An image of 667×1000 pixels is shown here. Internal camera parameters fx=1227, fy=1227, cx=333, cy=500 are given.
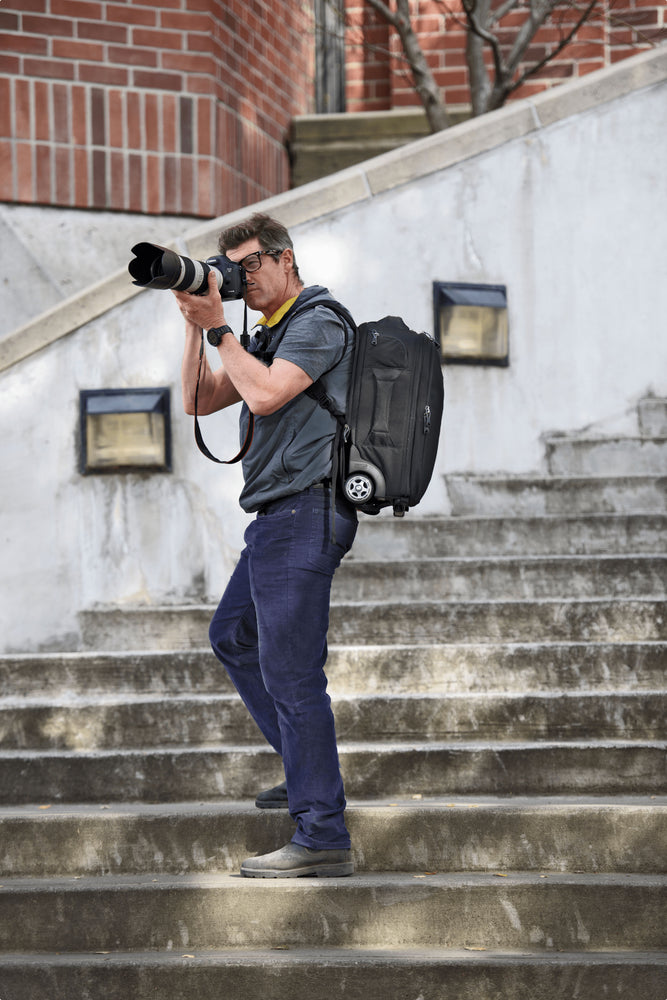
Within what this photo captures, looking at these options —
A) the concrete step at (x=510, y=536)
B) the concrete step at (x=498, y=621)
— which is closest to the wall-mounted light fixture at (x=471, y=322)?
the concrete step at (x=510, y=536)

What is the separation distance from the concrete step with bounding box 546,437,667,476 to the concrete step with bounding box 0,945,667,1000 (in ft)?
9.57

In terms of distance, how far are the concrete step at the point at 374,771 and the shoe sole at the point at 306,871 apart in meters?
0.53

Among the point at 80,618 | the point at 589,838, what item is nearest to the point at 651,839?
the point at 589,838

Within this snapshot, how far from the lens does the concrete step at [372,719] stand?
374 centimetres

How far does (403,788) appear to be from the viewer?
356 cm

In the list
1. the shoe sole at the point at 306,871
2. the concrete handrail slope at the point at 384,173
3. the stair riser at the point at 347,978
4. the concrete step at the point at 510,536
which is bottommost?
the stair riser at the point at 347,978

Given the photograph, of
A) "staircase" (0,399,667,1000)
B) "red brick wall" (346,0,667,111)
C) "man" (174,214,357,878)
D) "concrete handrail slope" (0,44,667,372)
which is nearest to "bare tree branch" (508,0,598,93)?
"red brick wall" (346,0,667,111)

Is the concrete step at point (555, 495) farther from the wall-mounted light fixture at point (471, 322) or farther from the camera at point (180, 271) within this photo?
the camera at point (180, 271)

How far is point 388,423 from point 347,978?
1.29 meters

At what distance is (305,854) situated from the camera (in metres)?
3.00

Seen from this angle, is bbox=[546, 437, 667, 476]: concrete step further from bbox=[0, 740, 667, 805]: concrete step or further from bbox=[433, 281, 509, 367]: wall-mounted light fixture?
bbox=[0, 740, 667, 805]: concrete step

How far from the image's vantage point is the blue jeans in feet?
9.82

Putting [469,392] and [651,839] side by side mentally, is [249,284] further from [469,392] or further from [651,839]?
[469,392]

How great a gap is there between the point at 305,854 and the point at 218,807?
1.72 feet
